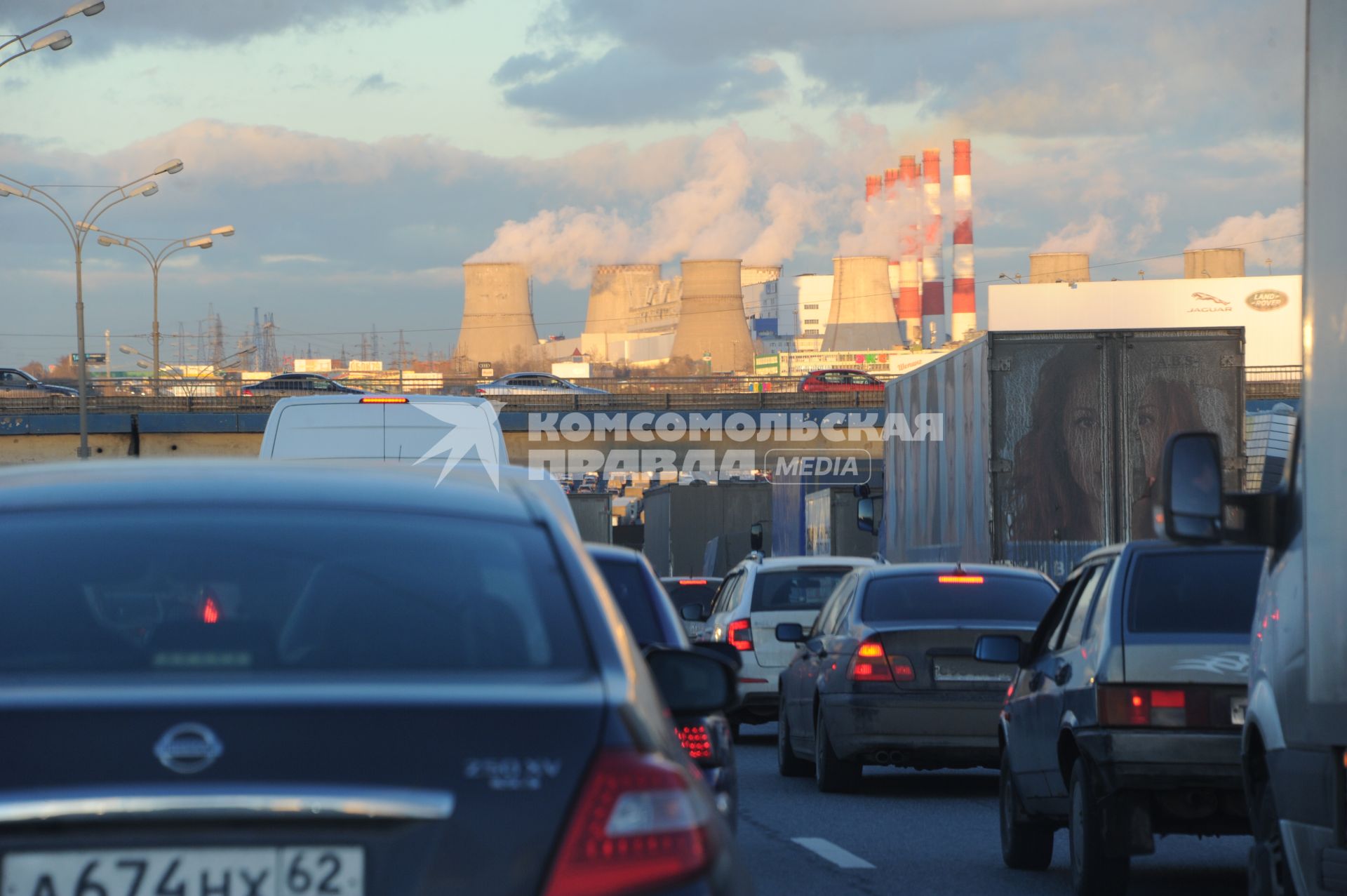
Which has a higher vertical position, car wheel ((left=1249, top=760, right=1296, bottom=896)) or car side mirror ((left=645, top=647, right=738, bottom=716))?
car side mirror ((left=645, top=647, right=738, bottom=716))

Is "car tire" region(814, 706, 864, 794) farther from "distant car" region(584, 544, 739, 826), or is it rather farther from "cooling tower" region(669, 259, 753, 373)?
"cooling tower" region(669, 259, 753, 373)

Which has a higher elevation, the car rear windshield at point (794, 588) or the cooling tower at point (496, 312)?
the cooling tower at point (496, 312)

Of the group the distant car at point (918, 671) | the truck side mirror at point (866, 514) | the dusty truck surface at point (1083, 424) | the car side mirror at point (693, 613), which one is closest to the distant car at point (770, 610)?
the dusty truck surface at point (1083, 424)

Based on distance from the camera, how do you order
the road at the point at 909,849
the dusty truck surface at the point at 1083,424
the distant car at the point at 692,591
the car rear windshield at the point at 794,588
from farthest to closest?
the distant car at the point at 692,591 < the car rear windshield at the point at 794,588 < the dusty truck surface at the point at 1083,424 < the road at the point at 909,849

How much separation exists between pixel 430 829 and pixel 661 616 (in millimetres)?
4447

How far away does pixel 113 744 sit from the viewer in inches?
117

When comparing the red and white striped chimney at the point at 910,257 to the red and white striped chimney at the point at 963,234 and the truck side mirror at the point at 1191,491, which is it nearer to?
the red and white striped chimney at the point at 963,234

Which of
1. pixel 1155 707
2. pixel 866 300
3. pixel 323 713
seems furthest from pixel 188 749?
pixel 866 300

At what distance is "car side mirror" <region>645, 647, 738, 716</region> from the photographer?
4.32 metres

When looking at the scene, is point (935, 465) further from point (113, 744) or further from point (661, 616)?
point (113, 744)

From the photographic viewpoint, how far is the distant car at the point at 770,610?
17672 mm

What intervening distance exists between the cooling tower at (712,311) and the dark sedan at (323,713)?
137m

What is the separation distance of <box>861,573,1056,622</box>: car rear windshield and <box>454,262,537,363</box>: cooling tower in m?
133

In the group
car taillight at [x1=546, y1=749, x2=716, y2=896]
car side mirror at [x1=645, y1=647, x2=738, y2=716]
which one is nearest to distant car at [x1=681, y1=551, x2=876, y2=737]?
car side mirror at [x1=645, y1=647, x2=738, y2=716]
